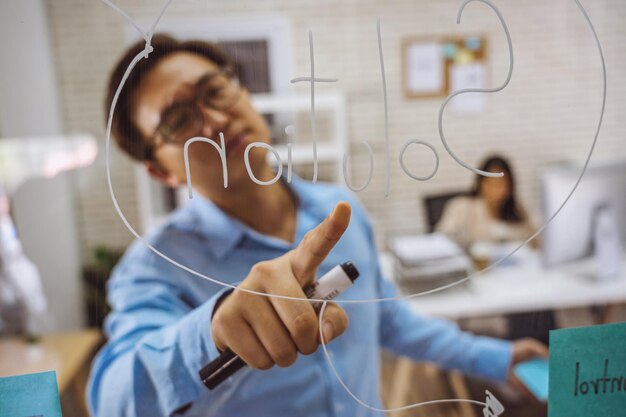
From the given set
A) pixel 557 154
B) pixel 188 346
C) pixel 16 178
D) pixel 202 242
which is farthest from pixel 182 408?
pixel 557 154

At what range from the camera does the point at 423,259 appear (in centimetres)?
59

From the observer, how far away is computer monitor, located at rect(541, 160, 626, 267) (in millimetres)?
561

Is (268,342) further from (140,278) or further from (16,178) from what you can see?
(16,178)

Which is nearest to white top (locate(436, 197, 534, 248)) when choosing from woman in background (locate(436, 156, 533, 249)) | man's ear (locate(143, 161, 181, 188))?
woman in background (locate(436, 156, 533, 249))

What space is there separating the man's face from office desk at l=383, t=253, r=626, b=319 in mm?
336

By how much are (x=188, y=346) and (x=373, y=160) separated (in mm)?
289

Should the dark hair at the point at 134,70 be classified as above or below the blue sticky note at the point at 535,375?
above

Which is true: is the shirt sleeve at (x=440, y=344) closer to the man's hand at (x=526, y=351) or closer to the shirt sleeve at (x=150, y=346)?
the man's hand at (x=526, y=351)

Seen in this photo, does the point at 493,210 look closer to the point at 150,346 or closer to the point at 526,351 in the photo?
the point at 526,351

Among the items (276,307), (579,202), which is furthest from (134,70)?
(579,202)

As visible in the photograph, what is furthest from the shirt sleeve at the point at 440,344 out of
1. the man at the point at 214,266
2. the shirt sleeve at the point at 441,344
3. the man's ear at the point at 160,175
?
the man's ear at the point at 160,175

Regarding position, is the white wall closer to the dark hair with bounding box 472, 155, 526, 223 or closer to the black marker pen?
the black marker pen

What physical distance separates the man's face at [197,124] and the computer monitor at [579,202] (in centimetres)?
36

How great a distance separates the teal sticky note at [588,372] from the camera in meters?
0.55
